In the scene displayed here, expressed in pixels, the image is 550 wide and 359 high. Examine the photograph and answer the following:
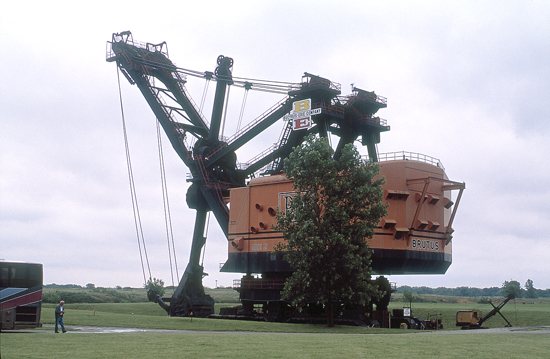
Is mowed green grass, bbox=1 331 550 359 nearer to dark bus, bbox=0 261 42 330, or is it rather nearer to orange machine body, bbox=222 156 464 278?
dark bus, bbox=0 261 42 330

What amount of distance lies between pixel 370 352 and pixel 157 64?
147 feet

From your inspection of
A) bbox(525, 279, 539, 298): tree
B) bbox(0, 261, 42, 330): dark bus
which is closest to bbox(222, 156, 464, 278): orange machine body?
bbox(0, 261, 42, 330): dark bus

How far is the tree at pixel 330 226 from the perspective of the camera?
112ft

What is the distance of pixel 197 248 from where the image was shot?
5556 centimetres

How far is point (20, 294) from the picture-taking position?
28.0 m

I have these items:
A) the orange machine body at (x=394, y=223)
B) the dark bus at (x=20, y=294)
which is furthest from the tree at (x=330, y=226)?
the dark bus at (x=20, y=294)

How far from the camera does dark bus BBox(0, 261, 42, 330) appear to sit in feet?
90.2

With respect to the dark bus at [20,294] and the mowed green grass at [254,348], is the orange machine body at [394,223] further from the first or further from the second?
the mowed green grass at [254,348]

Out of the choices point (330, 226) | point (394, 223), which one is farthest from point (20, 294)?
point (394, 223)

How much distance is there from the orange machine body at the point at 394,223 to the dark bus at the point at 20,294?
17.8m

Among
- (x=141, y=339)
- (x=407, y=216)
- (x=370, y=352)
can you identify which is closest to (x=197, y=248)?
(x=407, y=216)

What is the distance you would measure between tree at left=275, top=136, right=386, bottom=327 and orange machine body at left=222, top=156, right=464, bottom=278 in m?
6.53

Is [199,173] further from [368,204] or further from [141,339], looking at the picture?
[141,339]

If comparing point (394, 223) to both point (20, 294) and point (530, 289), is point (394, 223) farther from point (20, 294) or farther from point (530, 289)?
point (530, 289)
